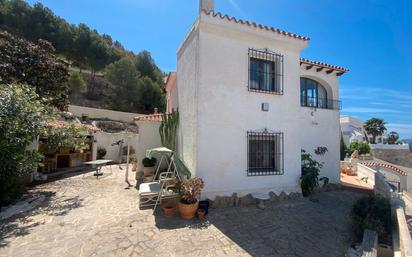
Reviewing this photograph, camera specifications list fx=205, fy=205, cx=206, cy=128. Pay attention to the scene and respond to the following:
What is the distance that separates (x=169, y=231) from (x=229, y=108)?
505 centimetres

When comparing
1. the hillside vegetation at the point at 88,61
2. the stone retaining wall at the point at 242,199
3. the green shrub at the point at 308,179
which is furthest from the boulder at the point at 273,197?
the hillside vegetation at the point at 88,61

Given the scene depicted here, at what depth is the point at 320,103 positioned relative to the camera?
41.5 feet

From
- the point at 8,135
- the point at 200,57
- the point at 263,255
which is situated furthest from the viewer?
the point at 200,57

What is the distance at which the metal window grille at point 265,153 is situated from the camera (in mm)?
9062

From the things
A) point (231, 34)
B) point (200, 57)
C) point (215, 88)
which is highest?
point (231, 34)

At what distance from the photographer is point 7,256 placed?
16.0ft

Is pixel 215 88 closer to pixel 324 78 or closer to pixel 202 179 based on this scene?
pixel 202 179

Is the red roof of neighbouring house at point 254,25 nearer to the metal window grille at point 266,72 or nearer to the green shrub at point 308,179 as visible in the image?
the metal window grille at point 266,72

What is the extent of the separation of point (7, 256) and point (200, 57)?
8.11 m

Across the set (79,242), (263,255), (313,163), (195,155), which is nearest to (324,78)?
(313,163)

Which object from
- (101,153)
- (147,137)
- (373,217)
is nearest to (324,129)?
(373,217)

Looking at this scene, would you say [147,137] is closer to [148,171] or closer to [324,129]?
[148,171]

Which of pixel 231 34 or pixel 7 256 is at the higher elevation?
pixel 231 34

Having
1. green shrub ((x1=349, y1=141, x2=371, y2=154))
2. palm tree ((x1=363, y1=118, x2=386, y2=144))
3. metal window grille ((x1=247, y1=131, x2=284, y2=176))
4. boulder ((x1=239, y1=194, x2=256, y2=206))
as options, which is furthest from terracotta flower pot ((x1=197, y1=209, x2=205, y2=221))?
palm tree ((x1=363, y1=118, x2=386, y2=144))
